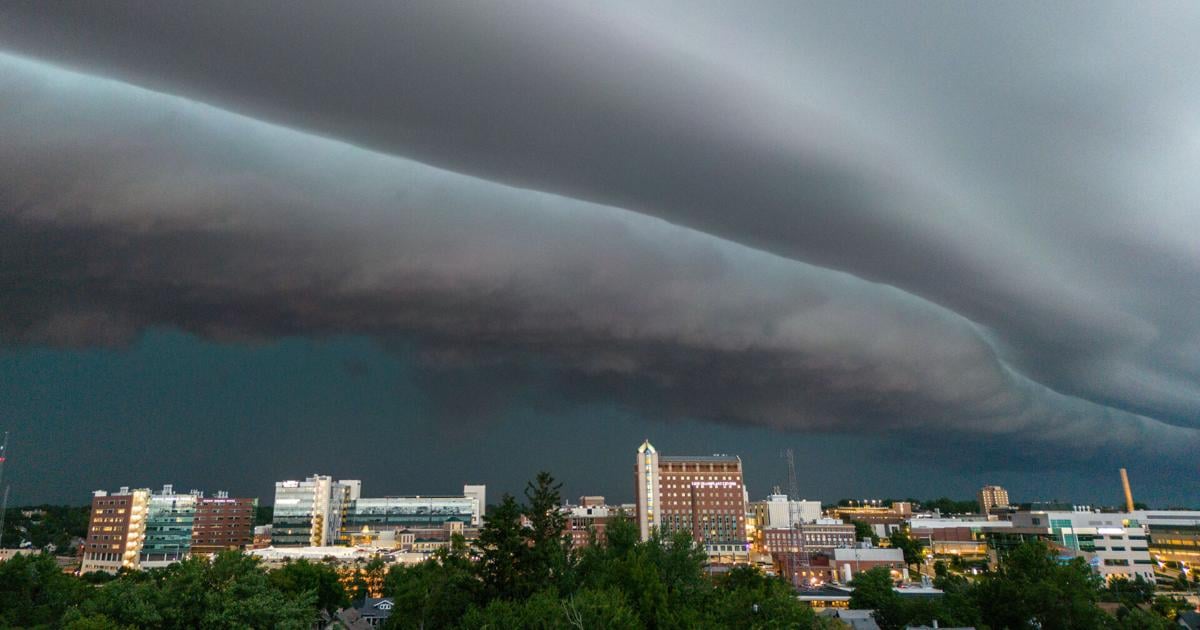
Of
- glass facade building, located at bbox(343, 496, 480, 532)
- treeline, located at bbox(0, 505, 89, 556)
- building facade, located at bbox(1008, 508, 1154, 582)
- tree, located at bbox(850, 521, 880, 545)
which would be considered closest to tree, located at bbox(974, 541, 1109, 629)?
building facade, located at bbox(1008, 508, 1154, 582)

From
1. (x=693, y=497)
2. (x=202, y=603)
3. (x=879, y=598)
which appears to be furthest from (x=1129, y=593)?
(x=202, y=603)

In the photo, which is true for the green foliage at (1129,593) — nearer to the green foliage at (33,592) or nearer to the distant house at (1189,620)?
the distant house at (1189,620)

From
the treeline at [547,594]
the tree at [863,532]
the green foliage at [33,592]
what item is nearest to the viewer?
the treeline at [547,594]

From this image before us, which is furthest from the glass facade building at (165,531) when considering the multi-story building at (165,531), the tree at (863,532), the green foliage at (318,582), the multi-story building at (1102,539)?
the multi-story building at (1102,539)

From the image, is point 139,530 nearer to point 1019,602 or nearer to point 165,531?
point 165,531

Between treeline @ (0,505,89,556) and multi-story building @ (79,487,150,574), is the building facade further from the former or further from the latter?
treeline @ (0,505,89,556)

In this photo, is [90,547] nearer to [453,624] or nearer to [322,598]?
[322,598]
